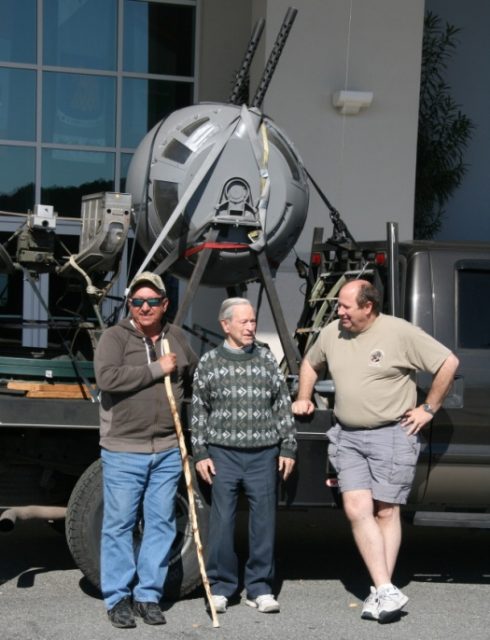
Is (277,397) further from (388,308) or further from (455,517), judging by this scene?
(455,517)

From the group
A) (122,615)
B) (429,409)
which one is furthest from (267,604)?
(429,409)

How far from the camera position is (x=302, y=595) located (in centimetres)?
564

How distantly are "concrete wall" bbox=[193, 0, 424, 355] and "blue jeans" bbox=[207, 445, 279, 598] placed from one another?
5793mm

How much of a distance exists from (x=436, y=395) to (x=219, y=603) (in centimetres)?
151

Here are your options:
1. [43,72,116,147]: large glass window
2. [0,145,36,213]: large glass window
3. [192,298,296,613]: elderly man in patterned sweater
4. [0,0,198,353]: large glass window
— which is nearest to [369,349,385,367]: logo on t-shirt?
[192,298,296,613]: elderly man in patterned sweater

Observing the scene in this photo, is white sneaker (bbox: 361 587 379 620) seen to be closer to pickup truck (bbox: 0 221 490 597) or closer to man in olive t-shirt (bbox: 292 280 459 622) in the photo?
man in olive t-shirt (bbox: 292 280 459 622)

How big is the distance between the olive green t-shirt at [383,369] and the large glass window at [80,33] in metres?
8.58

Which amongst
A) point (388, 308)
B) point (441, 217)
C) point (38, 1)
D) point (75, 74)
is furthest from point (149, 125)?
point (388, 308)

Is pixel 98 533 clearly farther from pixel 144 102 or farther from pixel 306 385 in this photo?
pixel 144 102

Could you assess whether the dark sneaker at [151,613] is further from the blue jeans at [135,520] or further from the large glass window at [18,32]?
the large glass window at [18,32]

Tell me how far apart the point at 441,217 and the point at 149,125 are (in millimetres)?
3844

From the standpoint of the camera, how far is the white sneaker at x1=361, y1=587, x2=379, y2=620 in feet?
17.0

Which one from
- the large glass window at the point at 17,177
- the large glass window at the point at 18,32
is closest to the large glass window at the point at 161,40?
the large glass window at the point at 18,32

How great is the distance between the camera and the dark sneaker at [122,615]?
4.94 metres
